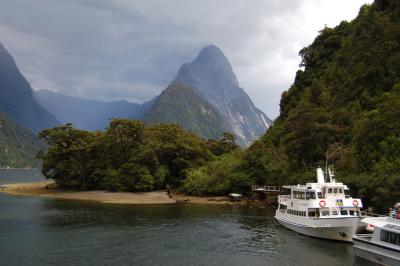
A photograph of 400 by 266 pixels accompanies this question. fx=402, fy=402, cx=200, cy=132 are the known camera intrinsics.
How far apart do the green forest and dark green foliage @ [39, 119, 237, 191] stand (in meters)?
0.31

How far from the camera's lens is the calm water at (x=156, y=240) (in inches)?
1577

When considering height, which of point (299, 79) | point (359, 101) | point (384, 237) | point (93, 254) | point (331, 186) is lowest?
point (93, 254)

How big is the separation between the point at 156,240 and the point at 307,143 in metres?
48.4

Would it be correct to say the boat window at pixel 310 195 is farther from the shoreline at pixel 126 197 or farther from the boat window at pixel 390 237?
the shoreline at pixel 126 197

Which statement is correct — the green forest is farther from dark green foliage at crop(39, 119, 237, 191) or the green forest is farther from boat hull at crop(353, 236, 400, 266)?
boat hull at crop(353, 236, 400, 266)

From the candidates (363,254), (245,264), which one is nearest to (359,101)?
(363,254)

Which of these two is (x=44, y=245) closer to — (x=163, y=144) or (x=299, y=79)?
(x=163, y=144)

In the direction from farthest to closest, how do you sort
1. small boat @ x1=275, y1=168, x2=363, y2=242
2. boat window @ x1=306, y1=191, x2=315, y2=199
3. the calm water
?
boat window @ x1=306, y1=191, x2=315, y2=199 → small boat @ x1=275, y1=168, x2=363, y2=242 → the calm water

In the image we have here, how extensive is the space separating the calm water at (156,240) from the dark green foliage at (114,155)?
4261 cm

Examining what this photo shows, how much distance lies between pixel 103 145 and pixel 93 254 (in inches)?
3271

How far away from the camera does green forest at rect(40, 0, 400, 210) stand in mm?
66750

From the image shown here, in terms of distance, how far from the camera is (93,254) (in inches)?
1639

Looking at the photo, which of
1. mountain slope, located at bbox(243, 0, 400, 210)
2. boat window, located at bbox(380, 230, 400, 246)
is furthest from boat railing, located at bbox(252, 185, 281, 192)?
boat window, located at bbox(380, 230, 400, 246)

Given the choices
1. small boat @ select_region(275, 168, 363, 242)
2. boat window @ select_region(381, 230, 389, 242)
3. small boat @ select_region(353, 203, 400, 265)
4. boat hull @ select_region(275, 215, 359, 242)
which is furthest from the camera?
small boat @ select_region(275, 168, 363, 242)
